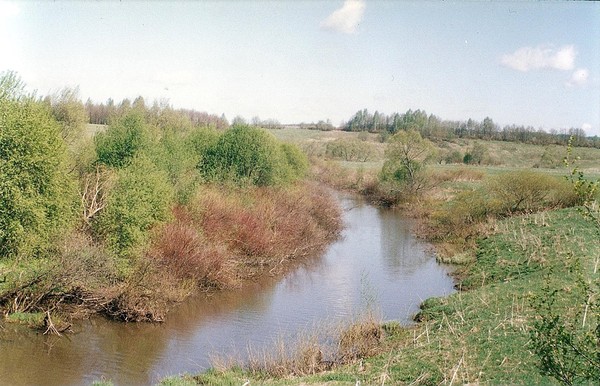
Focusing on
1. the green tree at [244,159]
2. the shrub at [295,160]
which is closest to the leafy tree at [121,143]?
the green tree at [244,159]

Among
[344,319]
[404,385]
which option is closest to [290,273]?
[344,319]

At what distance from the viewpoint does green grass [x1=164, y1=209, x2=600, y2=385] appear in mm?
15883

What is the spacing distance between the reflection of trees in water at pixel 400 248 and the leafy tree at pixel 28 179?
20.9m

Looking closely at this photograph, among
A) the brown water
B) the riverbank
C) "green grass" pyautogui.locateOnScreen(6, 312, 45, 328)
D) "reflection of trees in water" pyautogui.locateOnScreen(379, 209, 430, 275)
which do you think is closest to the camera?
the brown water

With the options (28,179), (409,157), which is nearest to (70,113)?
(28,179)

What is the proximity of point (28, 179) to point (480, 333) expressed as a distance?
752 inches

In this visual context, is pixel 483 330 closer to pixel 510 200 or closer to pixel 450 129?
pixel 510 200

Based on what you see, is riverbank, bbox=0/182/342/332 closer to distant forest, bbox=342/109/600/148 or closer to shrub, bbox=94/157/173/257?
shrub, bbox=94/157/173/257

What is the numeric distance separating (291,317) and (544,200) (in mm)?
29187

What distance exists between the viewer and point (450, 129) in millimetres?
142500

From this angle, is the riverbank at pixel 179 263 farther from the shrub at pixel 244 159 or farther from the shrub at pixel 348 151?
the shrub at pixel 348 151

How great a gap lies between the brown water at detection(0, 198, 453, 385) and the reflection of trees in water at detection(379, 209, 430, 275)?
15 centimetres

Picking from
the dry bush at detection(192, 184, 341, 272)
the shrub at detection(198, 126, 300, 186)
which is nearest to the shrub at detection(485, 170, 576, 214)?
the dry bush at detection(192, 184, 341, 272)

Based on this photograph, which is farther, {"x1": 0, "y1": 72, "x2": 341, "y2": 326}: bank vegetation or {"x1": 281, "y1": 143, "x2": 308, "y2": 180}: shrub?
{"x1": 281, "y1": 143, "x2": 308, "y2": 180}: shrub
